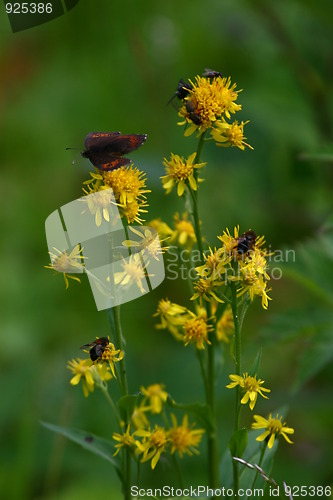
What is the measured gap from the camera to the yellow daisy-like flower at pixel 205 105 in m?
1.14

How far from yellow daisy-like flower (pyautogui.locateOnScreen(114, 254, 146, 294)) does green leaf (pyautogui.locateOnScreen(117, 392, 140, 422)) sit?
19 cm

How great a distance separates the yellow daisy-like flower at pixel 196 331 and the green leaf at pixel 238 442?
176 mm

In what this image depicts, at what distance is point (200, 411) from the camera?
1.19 meters

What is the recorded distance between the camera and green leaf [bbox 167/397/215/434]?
3.85ft

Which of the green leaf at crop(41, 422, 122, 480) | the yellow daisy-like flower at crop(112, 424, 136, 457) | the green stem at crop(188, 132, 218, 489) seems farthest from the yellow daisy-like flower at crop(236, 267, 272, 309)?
the green leaf at crop(41, 422, 122, 480)

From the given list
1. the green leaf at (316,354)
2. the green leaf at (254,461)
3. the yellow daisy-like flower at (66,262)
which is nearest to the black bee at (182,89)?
the yellow daisy-like flower at (66,262)

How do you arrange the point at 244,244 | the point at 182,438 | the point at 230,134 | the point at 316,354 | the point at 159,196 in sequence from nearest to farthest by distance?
the point at 244,244 → the point at 230,134 → the point at 182,438 → the point at 316,354 → the point at 159,196

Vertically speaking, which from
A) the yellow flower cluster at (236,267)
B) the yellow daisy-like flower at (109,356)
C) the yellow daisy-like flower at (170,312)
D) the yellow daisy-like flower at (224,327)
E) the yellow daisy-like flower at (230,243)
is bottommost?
the yellow daisy-like flower at (224,327)

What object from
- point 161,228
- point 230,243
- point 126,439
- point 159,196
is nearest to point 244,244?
point 230,243

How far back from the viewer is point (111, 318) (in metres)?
1.21

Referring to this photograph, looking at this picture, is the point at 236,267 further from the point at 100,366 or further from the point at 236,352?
the point at 100,366

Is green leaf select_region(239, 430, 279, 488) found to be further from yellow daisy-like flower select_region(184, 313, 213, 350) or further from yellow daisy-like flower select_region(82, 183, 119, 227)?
yellow daisy-like flower select_region(82, 183, 119, 227)

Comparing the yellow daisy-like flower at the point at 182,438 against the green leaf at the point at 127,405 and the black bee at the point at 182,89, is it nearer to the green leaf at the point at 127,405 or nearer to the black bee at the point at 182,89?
the green leaf at the point at 127,405

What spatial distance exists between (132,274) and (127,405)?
23 centimetres
